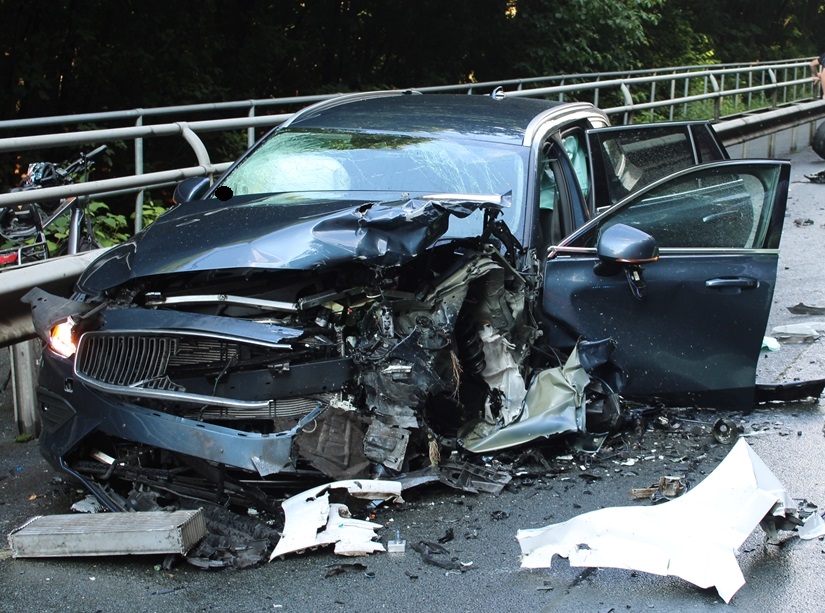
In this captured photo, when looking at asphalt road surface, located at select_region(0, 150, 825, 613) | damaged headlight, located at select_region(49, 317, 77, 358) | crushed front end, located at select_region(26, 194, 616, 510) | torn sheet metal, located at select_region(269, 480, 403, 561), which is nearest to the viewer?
asphalt road surface, located at select_region(0, 150, 825, 613)

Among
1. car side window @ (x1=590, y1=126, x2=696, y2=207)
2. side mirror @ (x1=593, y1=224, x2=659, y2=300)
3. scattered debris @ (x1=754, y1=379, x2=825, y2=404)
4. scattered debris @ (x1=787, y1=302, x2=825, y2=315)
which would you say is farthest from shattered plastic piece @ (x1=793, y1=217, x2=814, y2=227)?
side mirror @ (x1=593, y1=224, x2=659, y2=300)

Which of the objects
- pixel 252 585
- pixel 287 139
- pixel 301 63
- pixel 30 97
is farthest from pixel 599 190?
pixel 301 63

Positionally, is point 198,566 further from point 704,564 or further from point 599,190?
point 599,190

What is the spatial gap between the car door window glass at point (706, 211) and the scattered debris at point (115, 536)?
2.53m

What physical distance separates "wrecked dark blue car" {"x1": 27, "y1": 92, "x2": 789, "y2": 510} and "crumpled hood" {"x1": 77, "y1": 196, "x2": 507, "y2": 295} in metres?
0.01

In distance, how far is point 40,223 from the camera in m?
7.25

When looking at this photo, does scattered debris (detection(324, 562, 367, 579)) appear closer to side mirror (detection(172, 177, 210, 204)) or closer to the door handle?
the door handle

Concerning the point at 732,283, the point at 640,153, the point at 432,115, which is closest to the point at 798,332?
the point at 640,153

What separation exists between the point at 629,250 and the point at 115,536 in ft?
8.93

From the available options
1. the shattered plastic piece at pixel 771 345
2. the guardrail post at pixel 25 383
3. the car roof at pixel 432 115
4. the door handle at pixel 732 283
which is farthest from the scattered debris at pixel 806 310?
the guardrail post at pixel 25 383

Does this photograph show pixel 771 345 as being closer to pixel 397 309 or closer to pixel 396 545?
pixel 397 309

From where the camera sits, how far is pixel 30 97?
14.1 m

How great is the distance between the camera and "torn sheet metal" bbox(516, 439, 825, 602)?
3.90 metres

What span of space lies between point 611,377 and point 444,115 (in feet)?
6.25
